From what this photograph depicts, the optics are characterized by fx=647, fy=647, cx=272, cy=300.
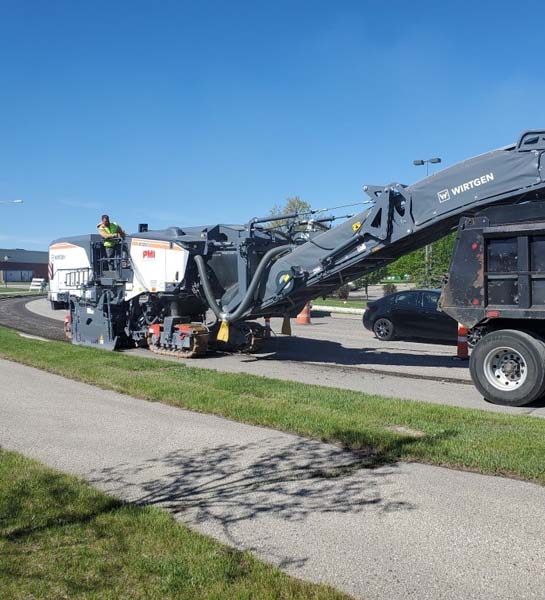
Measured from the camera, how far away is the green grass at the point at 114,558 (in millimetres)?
3529

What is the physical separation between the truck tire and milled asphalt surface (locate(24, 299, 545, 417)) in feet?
0.67

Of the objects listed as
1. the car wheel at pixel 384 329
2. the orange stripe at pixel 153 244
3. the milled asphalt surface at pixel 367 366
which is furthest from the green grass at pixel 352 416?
the car wheel at pixel 384 329

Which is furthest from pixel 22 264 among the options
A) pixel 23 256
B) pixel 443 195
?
pixel 443 195

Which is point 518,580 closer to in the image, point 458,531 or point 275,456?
Answer: point 458,531

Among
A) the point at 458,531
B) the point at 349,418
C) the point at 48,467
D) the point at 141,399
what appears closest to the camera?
the point at 458,531

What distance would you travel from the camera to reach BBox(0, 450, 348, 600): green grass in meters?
3.53

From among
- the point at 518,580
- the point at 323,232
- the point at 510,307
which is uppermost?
the point at 323,232

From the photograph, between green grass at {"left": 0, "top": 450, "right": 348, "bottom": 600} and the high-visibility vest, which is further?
the high-visibility vest

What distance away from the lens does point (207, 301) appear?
1403 centimetres

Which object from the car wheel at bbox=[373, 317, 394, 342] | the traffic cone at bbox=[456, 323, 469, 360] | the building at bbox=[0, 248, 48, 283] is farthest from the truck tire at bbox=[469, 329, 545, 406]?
the building at bbox=[0, 248, 48, 283]

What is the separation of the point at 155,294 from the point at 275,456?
917cm

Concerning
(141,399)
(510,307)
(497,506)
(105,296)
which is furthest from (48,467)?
(105,296)

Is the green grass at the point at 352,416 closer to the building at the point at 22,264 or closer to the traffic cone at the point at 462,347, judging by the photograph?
the traffic cone at the point at 462,347

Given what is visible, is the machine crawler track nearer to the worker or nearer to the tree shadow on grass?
the worker
